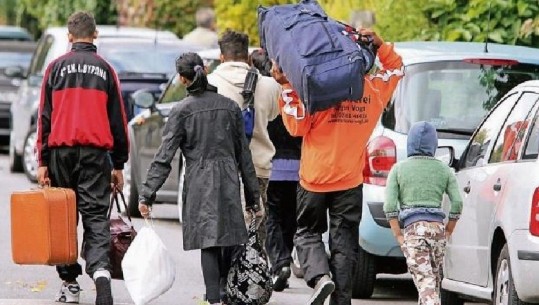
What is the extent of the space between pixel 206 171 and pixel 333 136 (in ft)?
2.88

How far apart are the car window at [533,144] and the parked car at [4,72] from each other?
17319 mm

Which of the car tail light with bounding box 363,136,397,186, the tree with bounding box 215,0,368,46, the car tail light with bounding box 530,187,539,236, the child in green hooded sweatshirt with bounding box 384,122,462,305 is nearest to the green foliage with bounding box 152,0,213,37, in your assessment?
the tree with bounding box 215,0,368,46

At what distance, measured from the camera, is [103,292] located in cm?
1035

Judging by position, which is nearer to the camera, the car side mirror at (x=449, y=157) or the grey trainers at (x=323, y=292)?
the grey trainers at (x=323, y=292)

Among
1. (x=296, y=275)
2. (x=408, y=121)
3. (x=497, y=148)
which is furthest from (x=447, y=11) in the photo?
(x=497, y=148)

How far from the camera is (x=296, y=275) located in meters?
13.4

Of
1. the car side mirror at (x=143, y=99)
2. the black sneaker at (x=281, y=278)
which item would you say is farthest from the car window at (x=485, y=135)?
the car side mirror at (x=143, y=99)

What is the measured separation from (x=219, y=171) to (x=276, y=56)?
0.83 m

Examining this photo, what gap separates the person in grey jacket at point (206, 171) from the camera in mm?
10234

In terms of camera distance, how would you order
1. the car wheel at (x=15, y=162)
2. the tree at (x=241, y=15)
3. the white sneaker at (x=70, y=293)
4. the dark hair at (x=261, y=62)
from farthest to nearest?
the tree at (x=241, y=15) < the car wheel at (x=15, y=162) < the dark hair at (x=261, y=62) < the white sneaker at (x=70, y=293)

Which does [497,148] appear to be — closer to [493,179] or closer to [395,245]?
[493,179]

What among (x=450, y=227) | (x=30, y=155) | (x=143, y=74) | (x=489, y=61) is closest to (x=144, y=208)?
(x=450, y=227)

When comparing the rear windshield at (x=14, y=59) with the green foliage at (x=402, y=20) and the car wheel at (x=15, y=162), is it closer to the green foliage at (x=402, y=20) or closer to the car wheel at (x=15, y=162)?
the car wheel at (x=15, y=162)

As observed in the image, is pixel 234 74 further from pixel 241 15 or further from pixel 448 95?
pixel 241 15
